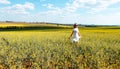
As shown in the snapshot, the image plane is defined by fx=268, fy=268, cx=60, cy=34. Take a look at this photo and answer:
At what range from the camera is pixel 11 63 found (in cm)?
937

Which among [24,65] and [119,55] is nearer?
[24,65]

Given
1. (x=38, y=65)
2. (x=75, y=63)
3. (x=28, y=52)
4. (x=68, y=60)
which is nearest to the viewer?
(x=38, y=65)

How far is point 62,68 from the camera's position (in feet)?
30.9

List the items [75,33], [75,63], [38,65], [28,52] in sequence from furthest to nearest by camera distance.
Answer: [75,33]
[28,52]
[75,63]
[38,65]

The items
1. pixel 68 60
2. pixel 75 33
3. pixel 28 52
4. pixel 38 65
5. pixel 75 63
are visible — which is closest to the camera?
pixel 38 65

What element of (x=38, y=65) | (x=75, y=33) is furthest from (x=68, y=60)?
(x=75, y=33)

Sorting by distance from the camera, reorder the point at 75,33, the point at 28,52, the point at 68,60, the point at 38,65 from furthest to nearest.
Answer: the point at 75,33 < the point at 28,52 < the point at 68,60 < the point at 38,65

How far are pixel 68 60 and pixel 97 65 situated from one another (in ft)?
6.45

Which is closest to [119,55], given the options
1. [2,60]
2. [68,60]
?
[68,60]

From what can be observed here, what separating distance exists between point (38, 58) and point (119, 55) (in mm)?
4097

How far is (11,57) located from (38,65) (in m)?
1.59

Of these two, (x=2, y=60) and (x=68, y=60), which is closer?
(x=2, y=60)

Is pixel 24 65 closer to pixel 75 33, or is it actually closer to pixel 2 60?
pixel 2 60

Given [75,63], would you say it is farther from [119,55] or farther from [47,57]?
[119,55]
